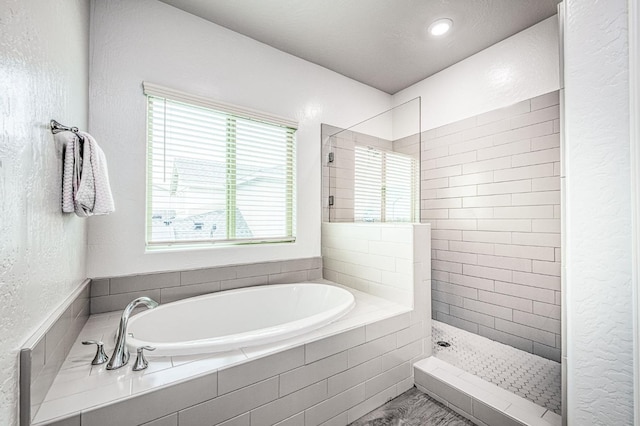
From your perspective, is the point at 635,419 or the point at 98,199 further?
the point at 98,199

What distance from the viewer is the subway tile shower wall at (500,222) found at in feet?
7.00

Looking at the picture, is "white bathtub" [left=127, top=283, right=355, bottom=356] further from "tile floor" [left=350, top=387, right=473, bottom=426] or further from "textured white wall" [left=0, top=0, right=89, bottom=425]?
"tile floor" [left=350, top=387, right=473, bottom=426]

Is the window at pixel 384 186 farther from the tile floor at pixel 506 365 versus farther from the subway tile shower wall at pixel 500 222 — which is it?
the tile floor at pixel 506 365

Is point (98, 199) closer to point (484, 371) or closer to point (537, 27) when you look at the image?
point (484, 371)

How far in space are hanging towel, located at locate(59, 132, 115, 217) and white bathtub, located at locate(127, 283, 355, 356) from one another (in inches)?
26.4

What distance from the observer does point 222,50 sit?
7.53 feet

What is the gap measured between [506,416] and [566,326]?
24.7 inches

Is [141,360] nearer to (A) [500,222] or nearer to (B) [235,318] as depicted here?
(B) [235,318]

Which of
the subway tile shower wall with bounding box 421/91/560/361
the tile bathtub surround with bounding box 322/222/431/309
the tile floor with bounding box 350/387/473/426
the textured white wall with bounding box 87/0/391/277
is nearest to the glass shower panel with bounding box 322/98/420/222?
the tile bathtub surround with bounding box 322/222/431/309

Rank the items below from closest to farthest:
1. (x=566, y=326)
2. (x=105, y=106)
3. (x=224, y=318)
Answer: (x=566, y=326) → (x=105, y=106) → (x=224, y=318)

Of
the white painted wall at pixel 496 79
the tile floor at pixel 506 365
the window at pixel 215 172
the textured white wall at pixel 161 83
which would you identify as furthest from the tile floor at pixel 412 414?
the white painted wall at pixel 496 79

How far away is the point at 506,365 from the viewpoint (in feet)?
6.51

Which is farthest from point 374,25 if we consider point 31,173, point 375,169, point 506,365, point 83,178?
point 506,365

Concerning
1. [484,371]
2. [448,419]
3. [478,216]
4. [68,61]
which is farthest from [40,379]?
[478,216]
